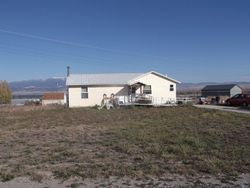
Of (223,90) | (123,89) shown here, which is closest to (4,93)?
(223,90)

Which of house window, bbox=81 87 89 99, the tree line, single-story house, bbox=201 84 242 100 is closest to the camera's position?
house window, bbox=81 87 89 99

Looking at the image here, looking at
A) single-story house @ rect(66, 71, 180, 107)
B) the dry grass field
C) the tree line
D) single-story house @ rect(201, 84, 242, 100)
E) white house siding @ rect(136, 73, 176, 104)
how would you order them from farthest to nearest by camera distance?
the tree line < single-story house @ rect(201, 84, 242, 100) < white house siding @ rect(136, 73, 176, 104) < single-story house @ rect(66, 71, 180, 107) < the dry grass field

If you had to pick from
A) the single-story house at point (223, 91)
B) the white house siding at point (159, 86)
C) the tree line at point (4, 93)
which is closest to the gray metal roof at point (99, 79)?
the white house siding at point (159, 86)

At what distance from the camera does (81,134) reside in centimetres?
1386

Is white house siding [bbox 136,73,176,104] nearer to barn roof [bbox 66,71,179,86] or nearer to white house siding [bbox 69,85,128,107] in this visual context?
barn roof [bbox 66,71,179,86]

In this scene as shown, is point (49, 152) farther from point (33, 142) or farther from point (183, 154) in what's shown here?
point (183, 154)

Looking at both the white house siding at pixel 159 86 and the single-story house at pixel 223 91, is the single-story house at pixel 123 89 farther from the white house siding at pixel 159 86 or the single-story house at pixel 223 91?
the single-story house at pixel 223 91

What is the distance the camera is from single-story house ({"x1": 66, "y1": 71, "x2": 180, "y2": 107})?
118 ft

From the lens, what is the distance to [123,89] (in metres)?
36.8

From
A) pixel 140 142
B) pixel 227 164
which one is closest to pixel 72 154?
pixel 140 142

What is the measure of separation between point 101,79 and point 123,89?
2.76 metres

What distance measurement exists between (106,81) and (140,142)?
25818 millimetres

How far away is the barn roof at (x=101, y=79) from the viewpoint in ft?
119

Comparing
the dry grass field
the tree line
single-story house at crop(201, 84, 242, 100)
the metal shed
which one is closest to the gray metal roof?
single-story house at crop(201, 84, 242, 100)
